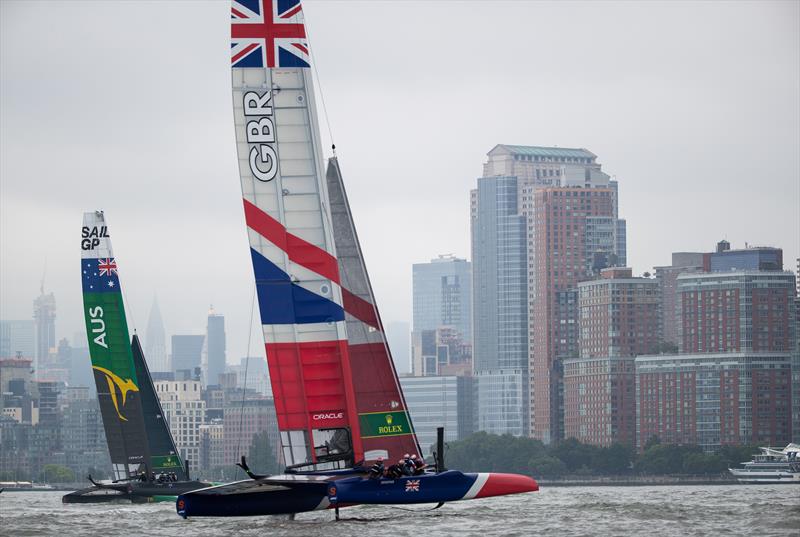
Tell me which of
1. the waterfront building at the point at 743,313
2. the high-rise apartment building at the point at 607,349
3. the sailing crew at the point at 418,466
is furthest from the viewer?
the high-rise apartment building at the point at 607,349

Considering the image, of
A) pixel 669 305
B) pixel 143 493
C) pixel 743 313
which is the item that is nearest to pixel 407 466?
pixel 143 493

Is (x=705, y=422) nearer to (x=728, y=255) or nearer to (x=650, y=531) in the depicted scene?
(x=728, y=255)

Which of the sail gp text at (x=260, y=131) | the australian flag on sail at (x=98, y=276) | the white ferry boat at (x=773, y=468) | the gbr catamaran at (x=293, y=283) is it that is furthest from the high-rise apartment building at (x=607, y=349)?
the sail gp text at (x=260, y=131)

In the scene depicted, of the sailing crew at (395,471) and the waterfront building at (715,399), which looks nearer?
the sailing crew at (395,471)

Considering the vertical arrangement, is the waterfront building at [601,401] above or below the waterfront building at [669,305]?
below

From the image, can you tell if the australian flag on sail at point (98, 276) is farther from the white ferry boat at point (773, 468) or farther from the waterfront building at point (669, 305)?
the waterfront building at point (669, 305)

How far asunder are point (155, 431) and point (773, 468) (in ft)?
252

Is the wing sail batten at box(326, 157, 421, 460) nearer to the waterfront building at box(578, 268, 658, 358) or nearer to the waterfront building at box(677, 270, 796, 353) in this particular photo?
the waterfront building at box(677, 270, 796, 353)

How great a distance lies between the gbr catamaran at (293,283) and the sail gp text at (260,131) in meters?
0.02

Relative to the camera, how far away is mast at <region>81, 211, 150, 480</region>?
178ft

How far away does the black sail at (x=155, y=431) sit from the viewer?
5928 cm

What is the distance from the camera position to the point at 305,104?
108 feet

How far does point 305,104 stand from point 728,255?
153 metres

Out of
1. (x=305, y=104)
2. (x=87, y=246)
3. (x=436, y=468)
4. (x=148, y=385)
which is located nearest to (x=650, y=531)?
(x=436, y=468)
